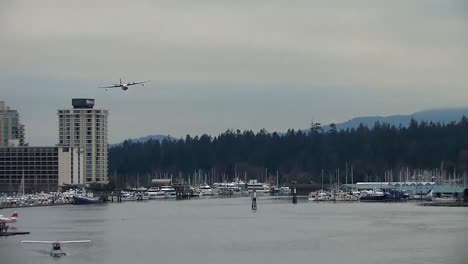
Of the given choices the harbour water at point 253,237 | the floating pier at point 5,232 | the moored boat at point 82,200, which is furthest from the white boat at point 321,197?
the floating pier at point 5,232

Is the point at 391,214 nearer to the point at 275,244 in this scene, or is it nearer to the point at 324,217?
the point at 324,217

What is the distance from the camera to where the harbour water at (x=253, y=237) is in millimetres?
64500

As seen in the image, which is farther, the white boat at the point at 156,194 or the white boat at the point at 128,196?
the white boat at the point at 156,194

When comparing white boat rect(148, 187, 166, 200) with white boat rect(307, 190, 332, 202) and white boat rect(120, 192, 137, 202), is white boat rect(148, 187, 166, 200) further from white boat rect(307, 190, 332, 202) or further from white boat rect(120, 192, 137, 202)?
white boat rect(307, 190, 332, 202)

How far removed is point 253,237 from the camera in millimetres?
79250

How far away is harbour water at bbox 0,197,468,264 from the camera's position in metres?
64.5

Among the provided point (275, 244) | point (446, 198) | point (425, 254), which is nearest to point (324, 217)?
point (275, 244)

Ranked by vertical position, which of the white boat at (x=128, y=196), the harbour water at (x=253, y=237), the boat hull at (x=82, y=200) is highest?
the white boat at (x=128, y=196)

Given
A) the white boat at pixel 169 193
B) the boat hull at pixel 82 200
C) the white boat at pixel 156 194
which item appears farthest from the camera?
the white boat at pixel 169 193

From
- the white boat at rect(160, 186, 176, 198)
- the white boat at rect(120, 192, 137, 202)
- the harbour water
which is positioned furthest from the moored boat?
the harbour water

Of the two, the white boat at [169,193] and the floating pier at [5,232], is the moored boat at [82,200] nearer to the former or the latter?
the white boat at [169,193]

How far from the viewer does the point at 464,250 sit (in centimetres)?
6706

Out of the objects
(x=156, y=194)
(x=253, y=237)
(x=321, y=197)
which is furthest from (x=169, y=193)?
(x=253, y=237)

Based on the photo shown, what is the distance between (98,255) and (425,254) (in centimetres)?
1948
